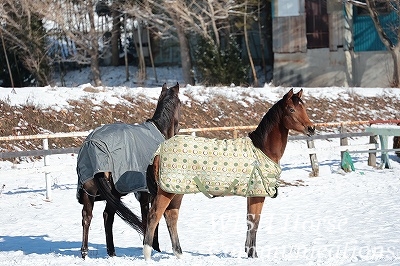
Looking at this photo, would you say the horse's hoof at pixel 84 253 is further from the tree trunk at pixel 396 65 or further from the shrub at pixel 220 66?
the shrub at pixel 220 66

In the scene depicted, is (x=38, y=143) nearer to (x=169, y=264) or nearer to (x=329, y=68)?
(x=169, y=264)

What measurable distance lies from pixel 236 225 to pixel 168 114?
7.47 feet

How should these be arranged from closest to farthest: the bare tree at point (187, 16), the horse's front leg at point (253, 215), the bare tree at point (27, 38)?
the horse's front leg at point (253, 215) → the bare tree at point (187, 16) → the bare tree at point (27, 38)

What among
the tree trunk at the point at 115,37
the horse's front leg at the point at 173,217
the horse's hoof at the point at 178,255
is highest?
the tree trunk at the point at 115,37

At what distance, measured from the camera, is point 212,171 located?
28.0 feet

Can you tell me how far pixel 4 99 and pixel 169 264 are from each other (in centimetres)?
1310

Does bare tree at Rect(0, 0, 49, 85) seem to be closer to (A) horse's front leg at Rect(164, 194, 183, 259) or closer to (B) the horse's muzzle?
(A) horse's front leg at Rect(164, 194, 183, 259)

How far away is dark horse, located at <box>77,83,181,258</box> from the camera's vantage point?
8.98 metres

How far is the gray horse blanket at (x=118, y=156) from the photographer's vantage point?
29.6 feet

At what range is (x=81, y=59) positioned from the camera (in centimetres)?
3619

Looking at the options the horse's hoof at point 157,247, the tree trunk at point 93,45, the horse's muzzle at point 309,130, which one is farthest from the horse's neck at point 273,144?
the tree trunk at point 93,45

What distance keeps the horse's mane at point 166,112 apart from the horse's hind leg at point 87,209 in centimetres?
121

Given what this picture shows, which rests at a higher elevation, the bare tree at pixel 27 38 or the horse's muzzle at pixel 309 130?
the bare tree at pixel 27 38

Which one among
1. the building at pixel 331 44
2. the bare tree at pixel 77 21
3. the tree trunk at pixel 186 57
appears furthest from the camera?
the tree trunk at pixel 186 57
